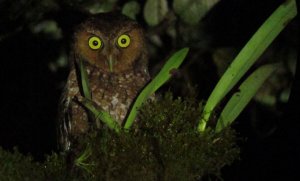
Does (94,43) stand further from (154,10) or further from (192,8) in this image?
(192,8)

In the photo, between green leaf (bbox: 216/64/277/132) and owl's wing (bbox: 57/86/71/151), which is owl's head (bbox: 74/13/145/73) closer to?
owl's wing (bbox: 57/86/71/151)

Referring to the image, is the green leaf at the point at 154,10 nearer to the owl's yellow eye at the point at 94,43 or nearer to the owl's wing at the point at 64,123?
the owl's yellow eye at the point at 94,43

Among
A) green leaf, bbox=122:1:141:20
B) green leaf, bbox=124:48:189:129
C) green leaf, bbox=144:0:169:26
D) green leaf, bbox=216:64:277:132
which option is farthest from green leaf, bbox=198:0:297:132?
green leaf, bbox=122:1:141:20

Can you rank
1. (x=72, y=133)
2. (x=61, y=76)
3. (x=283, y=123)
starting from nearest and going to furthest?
(x=283, y=123)
(x=72, y=133)
(x=61, y=76)

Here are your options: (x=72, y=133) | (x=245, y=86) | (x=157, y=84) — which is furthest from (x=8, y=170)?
Answer: (x=72, y=133)

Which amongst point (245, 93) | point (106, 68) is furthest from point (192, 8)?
point (245, 93)

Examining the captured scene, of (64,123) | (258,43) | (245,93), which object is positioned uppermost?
(258,43)

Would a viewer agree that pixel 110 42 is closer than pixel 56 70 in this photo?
Yes

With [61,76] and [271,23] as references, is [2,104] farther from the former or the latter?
[271,23]
